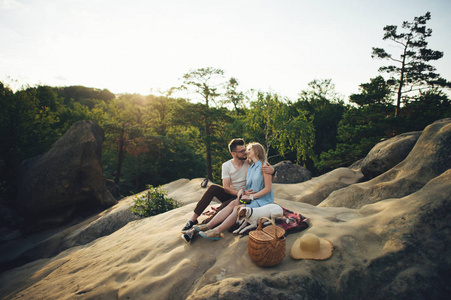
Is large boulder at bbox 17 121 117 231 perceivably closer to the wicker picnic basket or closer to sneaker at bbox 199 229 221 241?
sneaker at bbox 199 229 221 241

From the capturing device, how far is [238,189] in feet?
14.6

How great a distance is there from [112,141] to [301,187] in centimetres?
1568

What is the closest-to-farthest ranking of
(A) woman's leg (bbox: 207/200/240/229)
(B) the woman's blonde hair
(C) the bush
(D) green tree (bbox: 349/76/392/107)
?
(A) woman's leg (bbox: 207/200/240/229)
(B) the woman's blonde hair
(C) the bush
(D) green tree (bbox: 349/76/392/107)

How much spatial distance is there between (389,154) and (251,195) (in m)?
6.91

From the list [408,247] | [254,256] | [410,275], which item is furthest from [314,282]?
[408,247]

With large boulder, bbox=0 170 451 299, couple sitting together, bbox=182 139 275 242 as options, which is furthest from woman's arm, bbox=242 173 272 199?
large boulder, bbox=0 170 451 299

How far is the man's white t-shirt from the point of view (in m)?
4.41

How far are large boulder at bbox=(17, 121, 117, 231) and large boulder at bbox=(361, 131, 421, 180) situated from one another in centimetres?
1414

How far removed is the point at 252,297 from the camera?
230cm

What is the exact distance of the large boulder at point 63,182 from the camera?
38.7 ft

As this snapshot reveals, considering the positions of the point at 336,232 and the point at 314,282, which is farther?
the point at 336,232

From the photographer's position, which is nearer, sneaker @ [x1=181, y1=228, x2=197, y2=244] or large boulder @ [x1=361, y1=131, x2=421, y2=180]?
sneaker @ [x1=181, y1=228, x2=197, y2=244]

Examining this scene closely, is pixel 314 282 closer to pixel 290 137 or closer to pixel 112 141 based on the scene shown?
pixel 290 137

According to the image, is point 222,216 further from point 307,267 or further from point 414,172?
point 414,172
